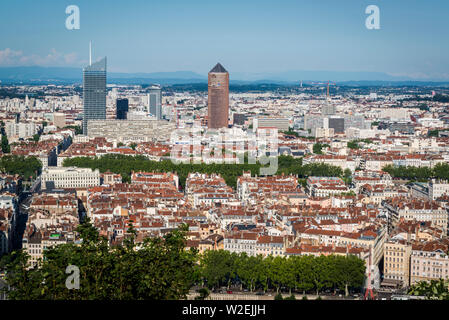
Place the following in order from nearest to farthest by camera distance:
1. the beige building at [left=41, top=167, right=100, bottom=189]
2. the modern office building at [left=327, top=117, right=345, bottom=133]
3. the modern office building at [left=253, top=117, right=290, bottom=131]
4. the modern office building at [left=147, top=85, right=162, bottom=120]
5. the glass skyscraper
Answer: the beige building at [left=41, top=167, right=100, bottom=189] → the glass skyscraper → the modern office building at [left=253, top=117, right=290, bottom=131] → the modern office building at [left=327, top=117, right=345, bottom=133] → the modern office building at [left=147, top=85, right=162, bottom=120]

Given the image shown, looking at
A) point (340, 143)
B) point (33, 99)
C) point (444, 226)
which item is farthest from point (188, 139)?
point (33, 99)

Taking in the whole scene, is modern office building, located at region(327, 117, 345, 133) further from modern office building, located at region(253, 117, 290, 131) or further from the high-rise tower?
the high-rise tower

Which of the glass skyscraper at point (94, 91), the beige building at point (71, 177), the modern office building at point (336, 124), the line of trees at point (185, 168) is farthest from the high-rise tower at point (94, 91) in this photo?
the beige building at point (71, 177)

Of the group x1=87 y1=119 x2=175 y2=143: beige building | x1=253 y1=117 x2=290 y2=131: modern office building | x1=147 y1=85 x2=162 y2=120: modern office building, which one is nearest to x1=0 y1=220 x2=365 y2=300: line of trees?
x1=87 y1=119 x2=175 y2=143: beige building

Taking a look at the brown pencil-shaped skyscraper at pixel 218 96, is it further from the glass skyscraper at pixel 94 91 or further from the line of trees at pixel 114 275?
the line of trees at pixel 114 275

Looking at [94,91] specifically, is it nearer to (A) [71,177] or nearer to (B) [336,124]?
(B) [336,124]

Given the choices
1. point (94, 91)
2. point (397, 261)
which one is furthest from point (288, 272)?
point (94, 91)
